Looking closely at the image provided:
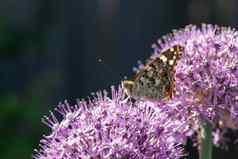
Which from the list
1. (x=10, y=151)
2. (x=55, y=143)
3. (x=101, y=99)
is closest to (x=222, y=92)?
(x=101, y=99)

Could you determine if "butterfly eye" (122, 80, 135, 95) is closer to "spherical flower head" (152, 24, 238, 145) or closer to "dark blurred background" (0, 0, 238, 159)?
"spherical flower head" (152, 24, 238, 145)

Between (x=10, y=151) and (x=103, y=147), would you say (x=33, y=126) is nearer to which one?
(x=10, y=151)

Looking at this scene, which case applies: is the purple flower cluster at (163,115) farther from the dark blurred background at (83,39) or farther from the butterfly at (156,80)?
the dark blurred background at (83,39)

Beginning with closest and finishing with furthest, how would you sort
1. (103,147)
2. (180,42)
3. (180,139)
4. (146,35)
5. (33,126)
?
1. (103,147)
2. (180,139)
3. (180,42)
4. (33,126)
5. (146,35)

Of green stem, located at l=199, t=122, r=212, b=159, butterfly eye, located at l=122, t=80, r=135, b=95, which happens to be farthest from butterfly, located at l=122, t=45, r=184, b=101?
green stem, located at l=199, t=122, r=212, b=159

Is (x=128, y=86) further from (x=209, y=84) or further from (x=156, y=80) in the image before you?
(x=209, y=84)

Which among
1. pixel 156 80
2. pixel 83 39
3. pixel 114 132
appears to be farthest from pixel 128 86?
pixel 83 39
